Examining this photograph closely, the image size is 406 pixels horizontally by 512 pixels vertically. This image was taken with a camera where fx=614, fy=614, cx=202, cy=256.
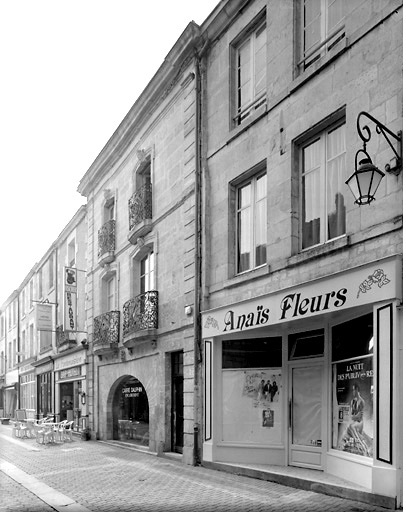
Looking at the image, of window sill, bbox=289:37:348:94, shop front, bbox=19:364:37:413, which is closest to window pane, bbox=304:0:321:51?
window sill, bbox=289:37:348:94

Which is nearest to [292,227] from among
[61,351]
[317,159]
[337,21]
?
[317,159]

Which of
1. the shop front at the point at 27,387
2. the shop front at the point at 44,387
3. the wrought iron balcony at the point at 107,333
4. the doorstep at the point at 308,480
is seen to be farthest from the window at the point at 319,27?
the shop front at the point at 27,387

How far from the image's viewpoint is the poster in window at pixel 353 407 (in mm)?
8375

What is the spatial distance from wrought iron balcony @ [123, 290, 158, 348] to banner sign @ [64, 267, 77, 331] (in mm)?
5239

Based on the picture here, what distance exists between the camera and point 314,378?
10086 mm

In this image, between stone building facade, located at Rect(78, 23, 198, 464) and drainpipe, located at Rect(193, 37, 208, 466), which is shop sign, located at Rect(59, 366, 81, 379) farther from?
drainpipe, located at Rect(193, 37, 208, 466)

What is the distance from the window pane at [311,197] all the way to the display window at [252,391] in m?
2.27

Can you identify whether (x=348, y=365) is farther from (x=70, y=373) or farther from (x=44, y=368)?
(x=44, y=368)

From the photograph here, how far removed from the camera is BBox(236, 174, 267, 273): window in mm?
10984

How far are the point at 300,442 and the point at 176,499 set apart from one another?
8.45 feet

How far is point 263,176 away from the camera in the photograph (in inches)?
436

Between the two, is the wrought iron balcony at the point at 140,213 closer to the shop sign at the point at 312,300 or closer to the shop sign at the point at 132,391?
the shop sign at the point at 132,391

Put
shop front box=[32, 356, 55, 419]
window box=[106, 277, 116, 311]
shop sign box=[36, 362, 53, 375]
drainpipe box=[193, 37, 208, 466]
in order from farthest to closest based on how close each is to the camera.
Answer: shop sign box=[36, 362, 53, 375] < shop front box=[32, 356, 55, 419] < window box=[106, 277, 116, 311] < drainpipe box=[193, 37, 208, 466]

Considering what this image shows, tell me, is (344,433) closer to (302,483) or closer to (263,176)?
(302,483)
